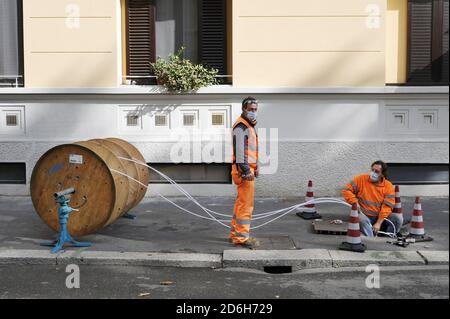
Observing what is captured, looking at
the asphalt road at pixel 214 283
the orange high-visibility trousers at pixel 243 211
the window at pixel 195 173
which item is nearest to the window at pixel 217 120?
the window at pixel 195 173

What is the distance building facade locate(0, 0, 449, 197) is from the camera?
10.8m

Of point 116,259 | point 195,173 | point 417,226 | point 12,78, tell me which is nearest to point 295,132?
point 195,173

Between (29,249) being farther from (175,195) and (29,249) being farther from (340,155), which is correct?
(340,155)

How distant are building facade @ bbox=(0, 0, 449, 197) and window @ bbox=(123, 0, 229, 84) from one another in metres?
0.16

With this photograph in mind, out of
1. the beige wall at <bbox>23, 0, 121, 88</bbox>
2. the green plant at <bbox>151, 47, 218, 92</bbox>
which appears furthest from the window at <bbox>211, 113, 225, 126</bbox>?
the beige wall at <bbox>23, 0, 121, 88</bbox>

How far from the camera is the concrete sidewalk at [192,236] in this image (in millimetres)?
7206

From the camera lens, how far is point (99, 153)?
7.40m

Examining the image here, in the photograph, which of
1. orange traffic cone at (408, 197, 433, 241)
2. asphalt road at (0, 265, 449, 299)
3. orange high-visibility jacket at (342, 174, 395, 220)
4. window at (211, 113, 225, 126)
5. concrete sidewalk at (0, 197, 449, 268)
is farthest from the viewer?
window at (211, 113, 225, 126)

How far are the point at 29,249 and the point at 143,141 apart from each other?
13.4 ft

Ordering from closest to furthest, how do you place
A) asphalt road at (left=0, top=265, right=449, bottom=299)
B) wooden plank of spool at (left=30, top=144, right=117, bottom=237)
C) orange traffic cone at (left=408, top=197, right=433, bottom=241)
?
asphalt road at (left=0, top=265, right=449, bottom=299) < wooden plank of spool at (left=30, top=144, right=117, bottom=237) < orange traffic cone at (left=408, top=197, right=433, bottom=241)

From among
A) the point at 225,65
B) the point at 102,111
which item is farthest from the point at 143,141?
the point at 225,65

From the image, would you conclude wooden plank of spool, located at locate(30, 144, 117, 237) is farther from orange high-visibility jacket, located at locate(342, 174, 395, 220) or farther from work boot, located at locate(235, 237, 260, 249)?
orange high-visibility jacket, located at locate(342, 174, 395, 220)

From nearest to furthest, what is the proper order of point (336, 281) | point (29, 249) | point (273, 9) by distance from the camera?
point (336, 281), point (29, 249), point (273, 9)

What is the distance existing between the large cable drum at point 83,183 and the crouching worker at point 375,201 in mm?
3166
